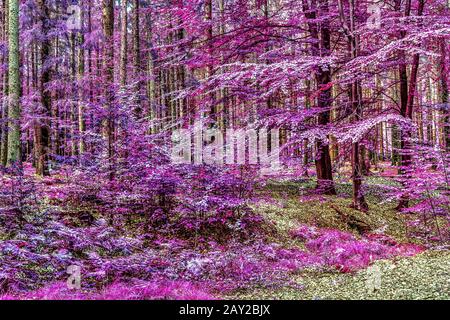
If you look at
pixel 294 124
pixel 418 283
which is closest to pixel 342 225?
pixel 294 124

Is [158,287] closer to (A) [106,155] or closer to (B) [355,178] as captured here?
(A) [106,155]

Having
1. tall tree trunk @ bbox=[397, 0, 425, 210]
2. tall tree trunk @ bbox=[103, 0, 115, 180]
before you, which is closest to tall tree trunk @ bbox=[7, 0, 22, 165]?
tall tree trunk @ bbox=[103, 0, 115, 180]

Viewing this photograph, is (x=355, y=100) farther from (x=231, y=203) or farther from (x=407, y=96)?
(x=231, y=203)

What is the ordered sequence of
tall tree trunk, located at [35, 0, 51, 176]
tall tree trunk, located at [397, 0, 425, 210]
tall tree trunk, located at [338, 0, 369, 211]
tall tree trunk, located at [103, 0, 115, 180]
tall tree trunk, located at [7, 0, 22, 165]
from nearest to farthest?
tall tree trunk, located at [103, 0, 115, 180] → tall tree trunk, located at [338, 0, 369, 211] → tall tree trunk, located at [7, 0, 22, 165] → tall tree trunk, located at [397, 0, 425, 210] → tall tree trunk, located at [35, 0, 51, 176]

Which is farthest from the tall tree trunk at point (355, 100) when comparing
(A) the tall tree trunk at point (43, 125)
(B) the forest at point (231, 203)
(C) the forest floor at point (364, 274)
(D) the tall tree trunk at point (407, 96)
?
(A) the tall tree trunk at point (43, 125)

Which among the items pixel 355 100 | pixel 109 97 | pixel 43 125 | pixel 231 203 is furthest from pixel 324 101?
pixel 43 125

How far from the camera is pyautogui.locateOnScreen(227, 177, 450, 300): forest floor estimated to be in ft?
15.5

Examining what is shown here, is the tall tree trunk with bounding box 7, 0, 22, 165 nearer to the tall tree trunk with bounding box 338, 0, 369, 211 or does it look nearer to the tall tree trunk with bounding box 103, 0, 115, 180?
the tall tree trunk with bounding box 103, 0, 115, 180

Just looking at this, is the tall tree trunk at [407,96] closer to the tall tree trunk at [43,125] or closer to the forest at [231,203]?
the forest at [231,203]

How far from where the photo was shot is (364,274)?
231 inches

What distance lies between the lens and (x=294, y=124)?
966 centimetres

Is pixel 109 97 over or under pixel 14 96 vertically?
under

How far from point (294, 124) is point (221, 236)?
3.66 m

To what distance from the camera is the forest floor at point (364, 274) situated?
4.73 metres
